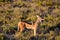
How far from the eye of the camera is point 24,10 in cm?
1409

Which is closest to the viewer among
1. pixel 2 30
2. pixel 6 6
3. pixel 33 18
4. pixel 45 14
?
pixel 2 30

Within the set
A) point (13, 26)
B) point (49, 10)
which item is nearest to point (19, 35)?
point (13, 26)

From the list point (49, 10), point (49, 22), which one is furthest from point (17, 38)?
point (49, 10)

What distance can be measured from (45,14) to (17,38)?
3269 millimetres

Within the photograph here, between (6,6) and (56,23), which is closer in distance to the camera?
(56,23)

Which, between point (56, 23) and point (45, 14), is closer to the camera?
point (56, 23)

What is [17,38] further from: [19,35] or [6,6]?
[6,6]

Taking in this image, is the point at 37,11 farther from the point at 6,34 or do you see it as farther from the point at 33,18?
the point at 6,34

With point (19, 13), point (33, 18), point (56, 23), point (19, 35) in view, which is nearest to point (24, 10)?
point (19, 13)

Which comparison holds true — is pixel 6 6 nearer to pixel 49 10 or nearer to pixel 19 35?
pixel 49 10

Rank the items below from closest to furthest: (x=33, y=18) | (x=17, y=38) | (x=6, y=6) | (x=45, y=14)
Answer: (x=17, y=38) → (x=33, y=18) → (x=45, y=14) → (x=6, y=6)

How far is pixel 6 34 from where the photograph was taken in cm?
1103

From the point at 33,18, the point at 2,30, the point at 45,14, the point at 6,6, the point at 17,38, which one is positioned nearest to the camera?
the point at 17,38

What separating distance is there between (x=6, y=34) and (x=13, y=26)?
720 mm
